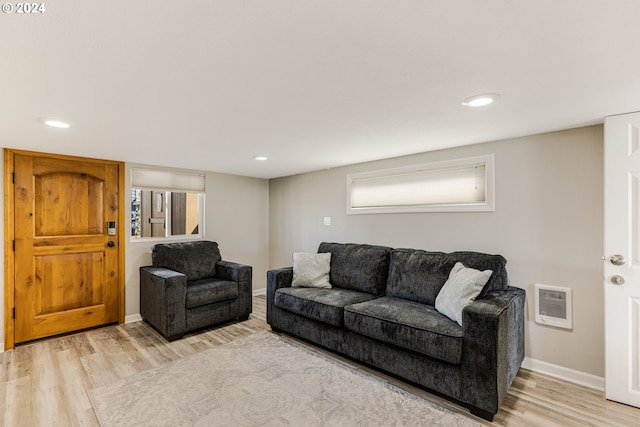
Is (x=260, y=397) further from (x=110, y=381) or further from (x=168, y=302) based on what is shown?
(x=168, y=302)

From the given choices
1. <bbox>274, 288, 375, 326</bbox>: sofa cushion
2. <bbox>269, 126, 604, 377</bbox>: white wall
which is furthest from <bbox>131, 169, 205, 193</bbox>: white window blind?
<bbox>269, 126, 604, 377</bbox>: white wall

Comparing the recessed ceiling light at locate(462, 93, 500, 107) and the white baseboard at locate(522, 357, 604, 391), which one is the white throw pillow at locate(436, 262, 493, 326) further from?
the recessed ceiling light at locate(462, 93, 500, 107)

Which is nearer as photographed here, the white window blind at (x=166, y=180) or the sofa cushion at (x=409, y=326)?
the sofa cushion at (x=409, y=326)

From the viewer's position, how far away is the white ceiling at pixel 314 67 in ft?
3.60

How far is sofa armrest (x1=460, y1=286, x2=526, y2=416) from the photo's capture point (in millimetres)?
1993

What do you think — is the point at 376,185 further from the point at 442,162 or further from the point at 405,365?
the point at 405,365

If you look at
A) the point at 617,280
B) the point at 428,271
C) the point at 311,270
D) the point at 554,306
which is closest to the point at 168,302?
the point at 311,270

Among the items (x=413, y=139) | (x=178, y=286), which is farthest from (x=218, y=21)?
(x=178, y=286)

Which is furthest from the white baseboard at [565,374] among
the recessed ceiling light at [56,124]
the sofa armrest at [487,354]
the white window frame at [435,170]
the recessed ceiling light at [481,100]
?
the recessed ceiling light at [56,124]

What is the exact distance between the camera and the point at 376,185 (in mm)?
3924

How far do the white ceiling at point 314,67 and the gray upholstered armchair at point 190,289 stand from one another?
1659 millimetres

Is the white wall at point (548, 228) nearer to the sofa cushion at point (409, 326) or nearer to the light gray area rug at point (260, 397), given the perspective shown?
the sofa cushion at point (409, 326)

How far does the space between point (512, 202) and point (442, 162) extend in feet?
2.60

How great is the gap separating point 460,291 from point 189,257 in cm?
328
